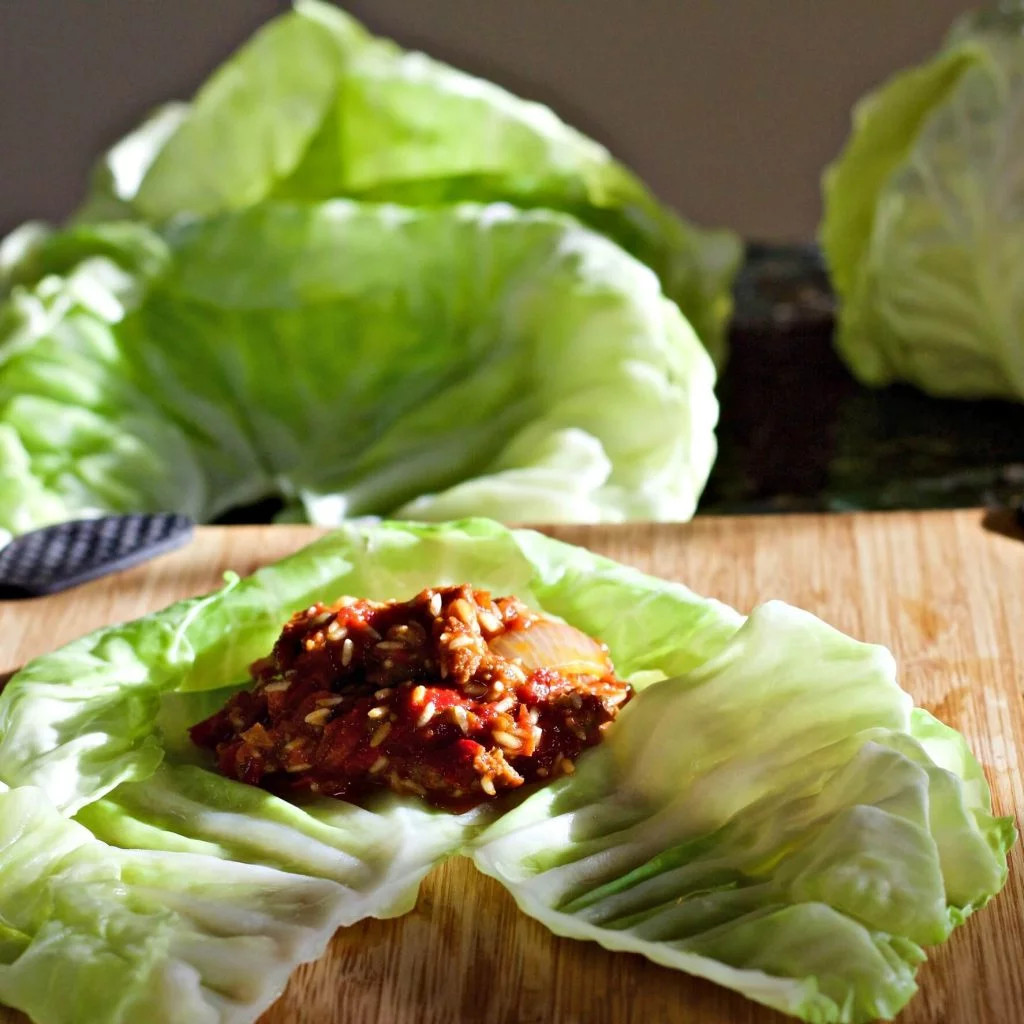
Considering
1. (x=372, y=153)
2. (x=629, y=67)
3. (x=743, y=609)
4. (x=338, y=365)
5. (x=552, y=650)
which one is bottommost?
(x=629, y=67)

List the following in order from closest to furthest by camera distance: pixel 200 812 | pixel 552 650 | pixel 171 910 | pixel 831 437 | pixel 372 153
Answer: pixel 171 910 < pixel 200 812 < pixel 552 650 < pixel 831 437 < pixel 372 153

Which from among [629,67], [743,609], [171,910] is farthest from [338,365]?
[629,67]

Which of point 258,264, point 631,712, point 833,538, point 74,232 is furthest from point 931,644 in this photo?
point 74,232

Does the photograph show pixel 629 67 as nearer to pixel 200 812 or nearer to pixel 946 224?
pixel 946 224

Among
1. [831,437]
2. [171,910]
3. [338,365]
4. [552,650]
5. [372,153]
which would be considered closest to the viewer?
[171,910]

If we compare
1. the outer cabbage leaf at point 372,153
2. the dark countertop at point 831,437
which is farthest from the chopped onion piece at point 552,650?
the outer cabbage leaf at point 372,153

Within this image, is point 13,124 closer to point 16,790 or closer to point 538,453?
point 538,453

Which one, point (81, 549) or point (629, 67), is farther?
point (629, 67)

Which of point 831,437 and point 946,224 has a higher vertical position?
point 946,224
